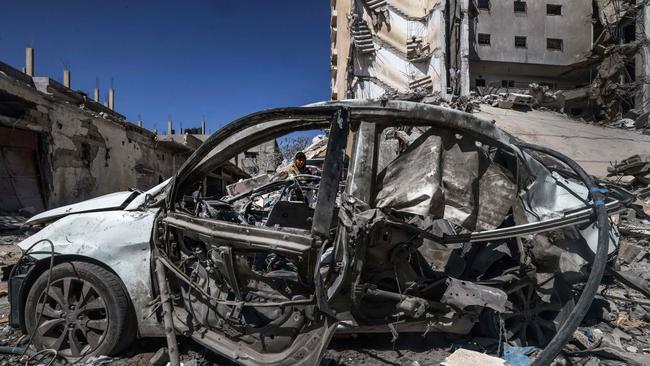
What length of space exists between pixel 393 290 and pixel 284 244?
97 centimetres

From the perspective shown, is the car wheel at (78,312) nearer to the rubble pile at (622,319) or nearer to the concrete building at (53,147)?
the rubble pile at (622,319)

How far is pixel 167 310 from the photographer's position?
2.66 m

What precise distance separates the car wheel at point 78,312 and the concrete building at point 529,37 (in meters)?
29.2

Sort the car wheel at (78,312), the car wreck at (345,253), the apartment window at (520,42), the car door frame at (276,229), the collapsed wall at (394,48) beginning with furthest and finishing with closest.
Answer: the apartment window at (520,42) → the collapsed wall at (394,48) → the car wheel at (78,312) → the car wreck at (345,253) → the car door frame at (276,229)

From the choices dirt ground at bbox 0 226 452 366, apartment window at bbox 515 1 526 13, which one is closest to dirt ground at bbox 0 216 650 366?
dirt ground at bbox 0 226 452 366

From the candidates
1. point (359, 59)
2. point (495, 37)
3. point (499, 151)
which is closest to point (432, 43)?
point (359, 59)

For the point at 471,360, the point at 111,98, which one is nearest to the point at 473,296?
the point at 471,360

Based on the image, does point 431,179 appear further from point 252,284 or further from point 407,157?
point 252,284

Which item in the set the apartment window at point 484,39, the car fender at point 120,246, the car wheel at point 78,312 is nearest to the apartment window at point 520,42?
the apartment window at point 484,39

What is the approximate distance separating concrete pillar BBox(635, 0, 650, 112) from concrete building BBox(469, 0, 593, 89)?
522 centimetres

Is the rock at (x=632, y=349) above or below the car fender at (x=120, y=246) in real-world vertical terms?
below

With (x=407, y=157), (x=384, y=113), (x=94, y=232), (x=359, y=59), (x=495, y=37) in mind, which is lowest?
(x=94, y=232)

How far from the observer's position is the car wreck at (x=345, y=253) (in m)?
2.34

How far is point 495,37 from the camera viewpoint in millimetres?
27500
